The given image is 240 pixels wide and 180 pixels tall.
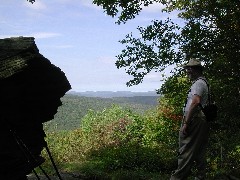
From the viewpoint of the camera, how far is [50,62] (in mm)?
5539

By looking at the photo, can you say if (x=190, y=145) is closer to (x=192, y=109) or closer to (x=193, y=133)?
(x=193, y=133)

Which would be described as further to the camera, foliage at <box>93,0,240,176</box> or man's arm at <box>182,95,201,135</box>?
foliage at <box>93,0,240,176</box>

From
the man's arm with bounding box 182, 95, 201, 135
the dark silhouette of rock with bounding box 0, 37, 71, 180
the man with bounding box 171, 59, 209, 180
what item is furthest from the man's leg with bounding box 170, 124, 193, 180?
the dark silhouette of rock with bounding box 0, 37, 71, 180

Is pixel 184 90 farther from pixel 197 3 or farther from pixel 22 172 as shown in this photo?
pixel 22 172

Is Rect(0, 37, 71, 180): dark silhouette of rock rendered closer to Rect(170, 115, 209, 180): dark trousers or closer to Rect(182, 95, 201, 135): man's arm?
Rect(182, 95, 201, 135): man's arm

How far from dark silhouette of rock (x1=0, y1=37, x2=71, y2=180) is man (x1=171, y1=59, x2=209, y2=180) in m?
2.23

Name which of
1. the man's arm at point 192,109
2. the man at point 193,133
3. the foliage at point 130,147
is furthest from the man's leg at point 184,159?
the foliage at point 130,147

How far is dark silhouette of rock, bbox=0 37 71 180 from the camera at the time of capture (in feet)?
15.6

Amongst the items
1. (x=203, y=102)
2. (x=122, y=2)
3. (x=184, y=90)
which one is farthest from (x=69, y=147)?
(x=203, y=102)

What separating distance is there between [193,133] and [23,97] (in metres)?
3.06

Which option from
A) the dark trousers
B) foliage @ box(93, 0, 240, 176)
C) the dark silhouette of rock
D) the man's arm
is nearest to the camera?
the dark silhouette of rock

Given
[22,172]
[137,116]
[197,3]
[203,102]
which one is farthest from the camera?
[137,116]

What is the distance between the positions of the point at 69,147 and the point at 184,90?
15.9 meters

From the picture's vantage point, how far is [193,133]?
631 cm
